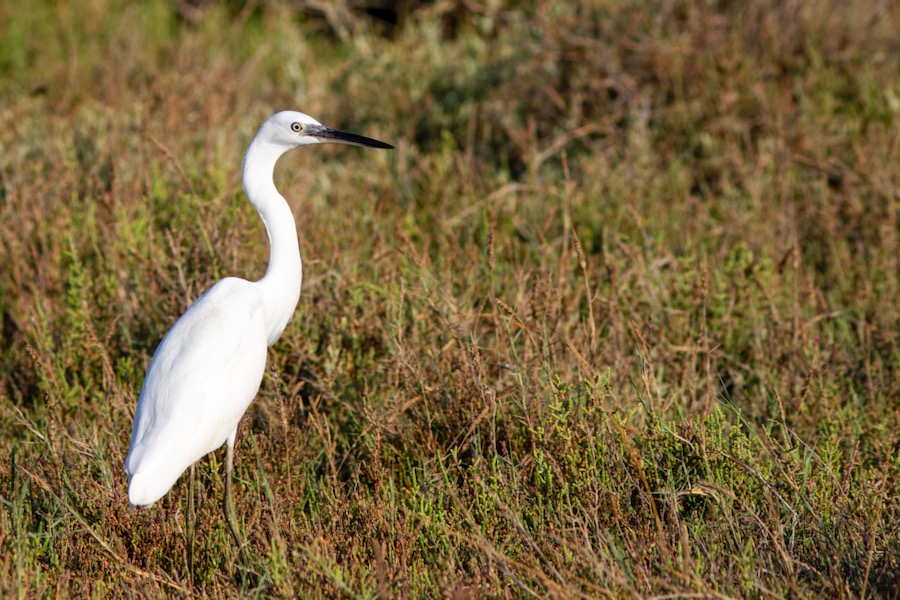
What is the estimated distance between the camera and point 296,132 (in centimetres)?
314

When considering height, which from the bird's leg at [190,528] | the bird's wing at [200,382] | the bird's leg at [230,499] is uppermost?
the bird's wing at [200,382]

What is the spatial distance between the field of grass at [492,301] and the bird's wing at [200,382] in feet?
0.64

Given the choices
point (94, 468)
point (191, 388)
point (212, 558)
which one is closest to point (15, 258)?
point (94, 468)

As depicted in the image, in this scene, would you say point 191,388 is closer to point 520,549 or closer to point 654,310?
point 520,549

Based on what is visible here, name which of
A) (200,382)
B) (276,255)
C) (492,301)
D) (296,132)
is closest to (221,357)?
(200,382)

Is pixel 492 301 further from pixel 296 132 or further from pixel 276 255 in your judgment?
pixel 296 132

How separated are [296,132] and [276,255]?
424 millimetres

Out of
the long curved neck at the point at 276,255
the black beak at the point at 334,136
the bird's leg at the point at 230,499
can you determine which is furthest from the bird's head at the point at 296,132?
the bird's leg at the point at 230,499

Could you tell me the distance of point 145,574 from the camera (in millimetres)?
2475

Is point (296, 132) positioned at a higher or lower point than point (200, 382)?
higher

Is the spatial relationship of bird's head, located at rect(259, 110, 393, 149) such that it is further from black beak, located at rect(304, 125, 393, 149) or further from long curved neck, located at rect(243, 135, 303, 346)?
long curved neck, located at rect(243, 135, 303, 346)

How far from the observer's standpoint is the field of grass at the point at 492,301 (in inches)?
102

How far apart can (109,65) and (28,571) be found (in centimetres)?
447

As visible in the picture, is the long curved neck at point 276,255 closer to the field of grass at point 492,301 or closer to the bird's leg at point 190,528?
the field of grass at point 492,301
